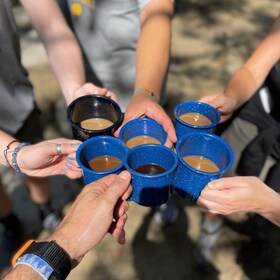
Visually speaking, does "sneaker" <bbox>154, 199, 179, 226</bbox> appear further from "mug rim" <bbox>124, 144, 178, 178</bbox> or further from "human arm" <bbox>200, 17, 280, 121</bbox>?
"mug rim" <bbox>124, 144, 178, 178</bbox>

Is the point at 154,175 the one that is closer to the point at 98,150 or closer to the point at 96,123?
the point at 98,150

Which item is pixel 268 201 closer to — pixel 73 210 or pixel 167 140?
pixel 167 140

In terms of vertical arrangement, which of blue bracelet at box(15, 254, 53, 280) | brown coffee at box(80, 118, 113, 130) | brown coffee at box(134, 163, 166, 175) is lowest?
brown coffee at box(134, 163, 166, 175)

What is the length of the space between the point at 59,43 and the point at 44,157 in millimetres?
729

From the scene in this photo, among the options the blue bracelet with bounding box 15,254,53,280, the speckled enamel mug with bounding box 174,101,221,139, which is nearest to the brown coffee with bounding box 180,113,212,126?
the speckled enamel mug with bounding box 174,101,221,139

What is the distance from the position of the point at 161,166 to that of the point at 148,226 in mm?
1461

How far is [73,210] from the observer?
4.42 ft

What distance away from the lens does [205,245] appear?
2594 millimetres

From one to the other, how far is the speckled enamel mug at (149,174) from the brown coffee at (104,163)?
91mm

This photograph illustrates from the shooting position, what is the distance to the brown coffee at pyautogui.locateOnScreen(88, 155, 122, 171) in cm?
158

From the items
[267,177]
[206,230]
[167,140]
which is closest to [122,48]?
[167,140]

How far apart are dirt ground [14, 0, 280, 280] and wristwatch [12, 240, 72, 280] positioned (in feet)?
4.80

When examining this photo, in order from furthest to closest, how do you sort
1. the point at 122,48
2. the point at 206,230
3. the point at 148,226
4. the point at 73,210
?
the point at 148,226
the point at 206,230
the point at 122,48
the point at 73,210

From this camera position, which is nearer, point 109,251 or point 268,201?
point 268,201
